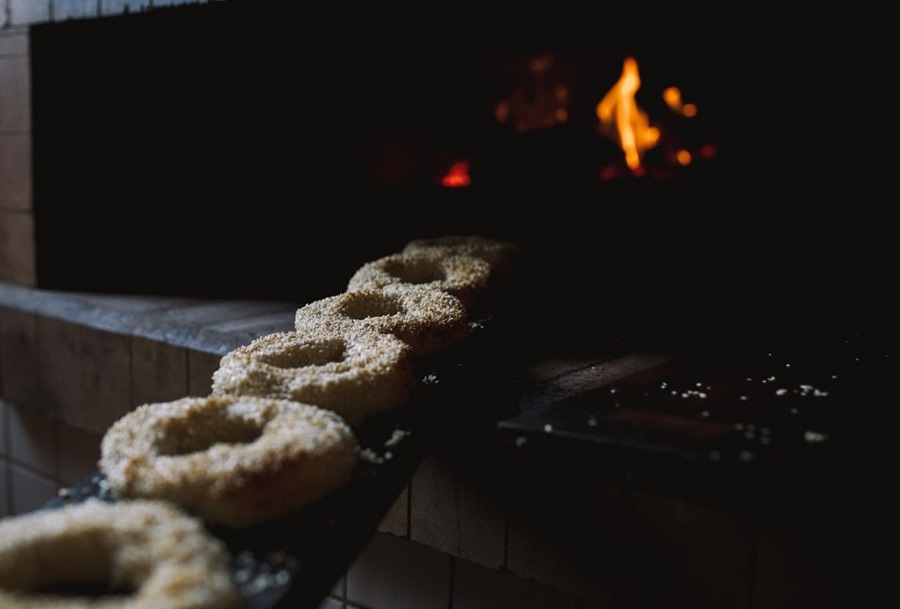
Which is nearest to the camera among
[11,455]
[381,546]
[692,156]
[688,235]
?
[381,546]

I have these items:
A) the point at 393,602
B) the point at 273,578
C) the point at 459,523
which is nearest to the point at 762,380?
the point at 459,523

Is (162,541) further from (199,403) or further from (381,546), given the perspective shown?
(381,546)

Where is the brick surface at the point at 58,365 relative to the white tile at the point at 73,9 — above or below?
below

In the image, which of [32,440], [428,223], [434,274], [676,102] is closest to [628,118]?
[676,102]

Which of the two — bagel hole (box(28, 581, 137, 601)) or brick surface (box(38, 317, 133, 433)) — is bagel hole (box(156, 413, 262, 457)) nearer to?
bagel hole (box(28, 581, 137, 601))

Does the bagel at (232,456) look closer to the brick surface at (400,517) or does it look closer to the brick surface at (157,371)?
the brick surface at (400,517)

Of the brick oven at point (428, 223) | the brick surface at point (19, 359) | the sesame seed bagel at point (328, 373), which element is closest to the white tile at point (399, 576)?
the brick oven at point (428, 223)
